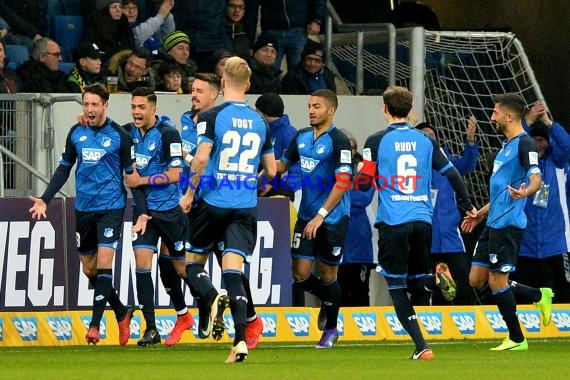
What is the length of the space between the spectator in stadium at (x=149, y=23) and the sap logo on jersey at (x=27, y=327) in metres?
4.78

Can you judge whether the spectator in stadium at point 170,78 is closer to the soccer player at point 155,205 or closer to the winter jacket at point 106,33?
the winter jacket at point 106,33

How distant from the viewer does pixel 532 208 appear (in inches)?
677

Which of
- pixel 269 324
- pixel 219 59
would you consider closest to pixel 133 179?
pixel 269 324

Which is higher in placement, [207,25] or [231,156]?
[207,25]

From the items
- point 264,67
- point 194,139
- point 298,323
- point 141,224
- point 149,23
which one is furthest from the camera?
point 149,23

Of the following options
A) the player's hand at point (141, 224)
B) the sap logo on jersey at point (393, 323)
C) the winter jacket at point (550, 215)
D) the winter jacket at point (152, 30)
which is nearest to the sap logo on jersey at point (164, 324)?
the player's hand at point (141, 224)

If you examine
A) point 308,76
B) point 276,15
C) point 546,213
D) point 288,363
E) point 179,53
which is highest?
point 276,15

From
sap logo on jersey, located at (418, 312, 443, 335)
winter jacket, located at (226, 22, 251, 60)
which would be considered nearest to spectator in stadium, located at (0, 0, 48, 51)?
winter jacket, located at (226, 22, 251, 60)

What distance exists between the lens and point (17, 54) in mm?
17859

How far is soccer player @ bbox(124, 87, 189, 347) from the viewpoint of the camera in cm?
Answer: 1447

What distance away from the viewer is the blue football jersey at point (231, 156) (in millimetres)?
11812

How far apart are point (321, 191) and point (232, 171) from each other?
2.57 metres

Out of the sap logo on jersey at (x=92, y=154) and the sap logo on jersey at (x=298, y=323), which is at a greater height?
the sap logo on jersey at (x=92, y=154)

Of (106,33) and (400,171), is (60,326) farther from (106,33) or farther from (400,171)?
(400,171)
